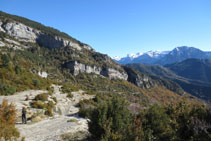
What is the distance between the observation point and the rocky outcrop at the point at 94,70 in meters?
94.1

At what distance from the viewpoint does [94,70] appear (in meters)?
109

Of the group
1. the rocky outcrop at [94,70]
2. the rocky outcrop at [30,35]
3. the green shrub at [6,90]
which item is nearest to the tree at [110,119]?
the green shrub at [6,90]

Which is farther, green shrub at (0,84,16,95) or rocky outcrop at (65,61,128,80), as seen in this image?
rocky outcrop at (65,61,128,80)

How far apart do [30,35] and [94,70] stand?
2309 inches

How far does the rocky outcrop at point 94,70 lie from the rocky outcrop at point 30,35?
33.4 metres

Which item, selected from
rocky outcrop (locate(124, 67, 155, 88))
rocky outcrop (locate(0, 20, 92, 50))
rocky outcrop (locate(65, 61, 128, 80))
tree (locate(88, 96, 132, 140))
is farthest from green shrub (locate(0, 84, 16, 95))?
rocky outcrop (locate(124, 67, 155, 88))

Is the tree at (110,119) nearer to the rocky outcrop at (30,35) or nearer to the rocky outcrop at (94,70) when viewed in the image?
the rocky outcrop at (94,70)

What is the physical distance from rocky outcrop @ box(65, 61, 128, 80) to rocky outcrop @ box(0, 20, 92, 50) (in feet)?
109

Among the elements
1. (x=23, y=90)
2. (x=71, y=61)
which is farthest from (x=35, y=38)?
(x=23, y=90)

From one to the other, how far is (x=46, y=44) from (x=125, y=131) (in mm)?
125088

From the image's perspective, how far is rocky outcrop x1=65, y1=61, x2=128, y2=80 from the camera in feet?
309

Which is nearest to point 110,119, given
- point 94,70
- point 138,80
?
point 94,70

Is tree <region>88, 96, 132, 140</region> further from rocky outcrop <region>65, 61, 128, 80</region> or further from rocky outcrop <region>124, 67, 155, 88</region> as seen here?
rocky outcrop <region>124, 67, 155, 88</region>

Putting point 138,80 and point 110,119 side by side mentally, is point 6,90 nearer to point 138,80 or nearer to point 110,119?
point 110,119
